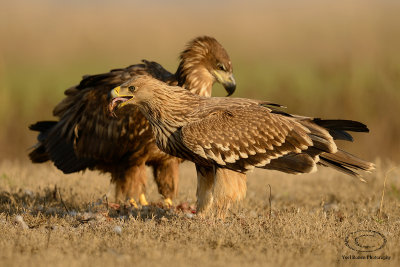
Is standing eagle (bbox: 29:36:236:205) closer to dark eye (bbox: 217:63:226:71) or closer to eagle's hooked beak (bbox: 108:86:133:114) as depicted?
dark eye (bbox: 217:63:226:71)

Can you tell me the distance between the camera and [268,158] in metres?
6.20

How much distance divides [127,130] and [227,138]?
1.90 metres

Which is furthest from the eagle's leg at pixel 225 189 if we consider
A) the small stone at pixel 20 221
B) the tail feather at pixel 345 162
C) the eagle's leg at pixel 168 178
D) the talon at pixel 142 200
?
the talon at pixel 142 200

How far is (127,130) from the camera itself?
760 centimetres

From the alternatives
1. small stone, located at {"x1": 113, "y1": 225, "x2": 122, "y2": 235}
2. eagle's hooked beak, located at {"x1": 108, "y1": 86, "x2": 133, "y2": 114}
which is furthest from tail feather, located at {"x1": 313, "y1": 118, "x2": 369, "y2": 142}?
small stone, located at {"x1": 113, "y1": 225, "x2": 122, "y2": 235}

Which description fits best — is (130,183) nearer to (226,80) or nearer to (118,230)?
(226,80)

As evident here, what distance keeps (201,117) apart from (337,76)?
9298mm

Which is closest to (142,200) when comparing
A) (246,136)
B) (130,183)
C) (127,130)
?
(130,183)

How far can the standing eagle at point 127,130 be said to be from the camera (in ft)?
25.1

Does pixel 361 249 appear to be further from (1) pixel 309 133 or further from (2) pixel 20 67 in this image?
(2) pixel 20 67

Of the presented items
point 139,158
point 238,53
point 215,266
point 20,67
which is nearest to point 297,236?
point 215,266

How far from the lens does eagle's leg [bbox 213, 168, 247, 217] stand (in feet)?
19.8

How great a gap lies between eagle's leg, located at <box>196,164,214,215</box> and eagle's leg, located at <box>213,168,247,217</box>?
0.19 metres

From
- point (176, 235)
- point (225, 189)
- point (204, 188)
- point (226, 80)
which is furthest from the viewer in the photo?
point (226, 80)
